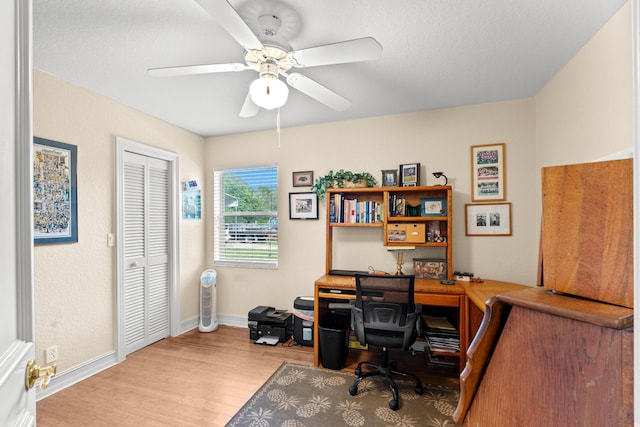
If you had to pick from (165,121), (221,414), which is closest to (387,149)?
(165,121)

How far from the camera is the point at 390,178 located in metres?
3.10

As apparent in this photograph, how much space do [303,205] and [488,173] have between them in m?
1.99

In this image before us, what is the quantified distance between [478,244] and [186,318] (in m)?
3.48

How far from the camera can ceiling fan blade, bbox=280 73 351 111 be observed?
1771 millimetres

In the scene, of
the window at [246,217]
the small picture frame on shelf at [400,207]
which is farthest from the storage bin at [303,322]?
the small picture frame on shelf at [400,207]

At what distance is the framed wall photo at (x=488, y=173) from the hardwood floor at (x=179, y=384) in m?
1.73

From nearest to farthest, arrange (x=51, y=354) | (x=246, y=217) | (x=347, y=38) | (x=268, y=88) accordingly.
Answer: (x=268, y=88)
(x=347, y=38)
(x=51, y=354)
(x=246, y=217)

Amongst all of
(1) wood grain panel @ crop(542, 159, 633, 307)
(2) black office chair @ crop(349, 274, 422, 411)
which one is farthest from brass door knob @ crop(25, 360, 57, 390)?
(2) black office chair @ crop(349, 274, 422, 411)

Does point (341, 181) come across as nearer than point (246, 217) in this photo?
Yes

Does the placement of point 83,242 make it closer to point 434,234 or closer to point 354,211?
point 354,211

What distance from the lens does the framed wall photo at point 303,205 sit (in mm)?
3420

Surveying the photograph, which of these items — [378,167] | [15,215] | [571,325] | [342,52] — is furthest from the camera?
[378,167]

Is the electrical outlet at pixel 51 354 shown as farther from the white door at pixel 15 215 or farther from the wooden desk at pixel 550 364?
the wooden desk at pixel 550 364

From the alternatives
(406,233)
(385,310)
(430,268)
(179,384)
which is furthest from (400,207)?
(179,384)
